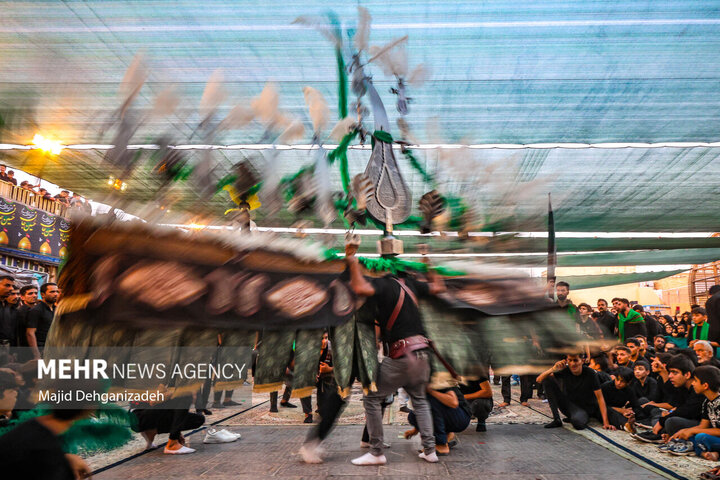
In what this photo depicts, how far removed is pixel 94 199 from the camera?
153 cm

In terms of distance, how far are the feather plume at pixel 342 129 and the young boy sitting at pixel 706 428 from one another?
11.0 ft

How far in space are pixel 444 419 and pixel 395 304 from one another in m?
1.79

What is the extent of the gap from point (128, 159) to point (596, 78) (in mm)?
4572

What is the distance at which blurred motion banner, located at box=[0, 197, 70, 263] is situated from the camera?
7.18 metres

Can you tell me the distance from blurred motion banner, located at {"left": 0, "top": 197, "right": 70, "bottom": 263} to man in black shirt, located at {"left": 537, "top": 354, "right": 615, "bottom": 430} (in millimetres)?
6332

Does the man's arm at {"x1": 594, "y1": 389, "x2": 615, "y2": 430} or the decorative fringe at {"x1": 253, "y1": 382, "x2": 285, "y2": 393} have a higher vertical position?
the decorative fringe at {"x1": 253, "y1": 382, "x2": 285, "y2": 393}

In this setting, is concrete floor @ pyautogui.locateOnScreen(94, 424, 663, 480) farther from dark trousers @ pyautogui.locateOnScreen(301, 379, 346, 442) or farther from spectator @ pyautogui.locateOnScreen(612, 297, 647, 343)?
spectator @ pyautogui.locateOnScreen(612, 297, 647, 343)

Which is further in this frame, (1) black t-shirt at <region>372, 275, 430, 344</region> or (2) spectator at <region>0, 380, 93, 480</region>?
(1) black t-shirt at <region>372, 275, 430, 344</region>

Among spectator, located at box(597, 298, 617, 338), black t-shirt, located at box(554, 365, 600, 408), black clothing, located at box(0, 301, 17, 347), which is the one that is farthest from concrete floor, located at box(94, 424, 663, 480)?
spectator, located at box(597, 298, 617, 338)

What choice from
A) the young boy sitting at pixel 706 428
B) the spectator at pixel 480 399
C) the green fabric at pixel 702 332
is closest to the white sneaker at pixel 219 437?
the spectator at pixel 480 399

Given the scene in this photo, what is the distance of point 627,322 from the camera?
6.87 m

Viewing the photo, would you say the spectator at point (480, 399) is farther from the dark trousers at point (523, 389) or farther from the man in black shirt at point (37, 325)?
the man in black shirt at point (37, 325)

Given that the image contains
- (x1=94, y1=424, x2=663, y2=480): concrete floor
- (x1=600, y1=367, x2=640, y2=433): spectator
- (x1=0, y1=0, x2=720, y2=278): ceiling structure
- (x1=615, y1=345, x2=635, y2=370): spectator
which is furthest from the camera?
(x1=615, y1=345, x2=635, y2=370): spectator

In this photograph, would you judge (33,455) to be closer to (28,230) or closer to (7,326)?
(7,326)
